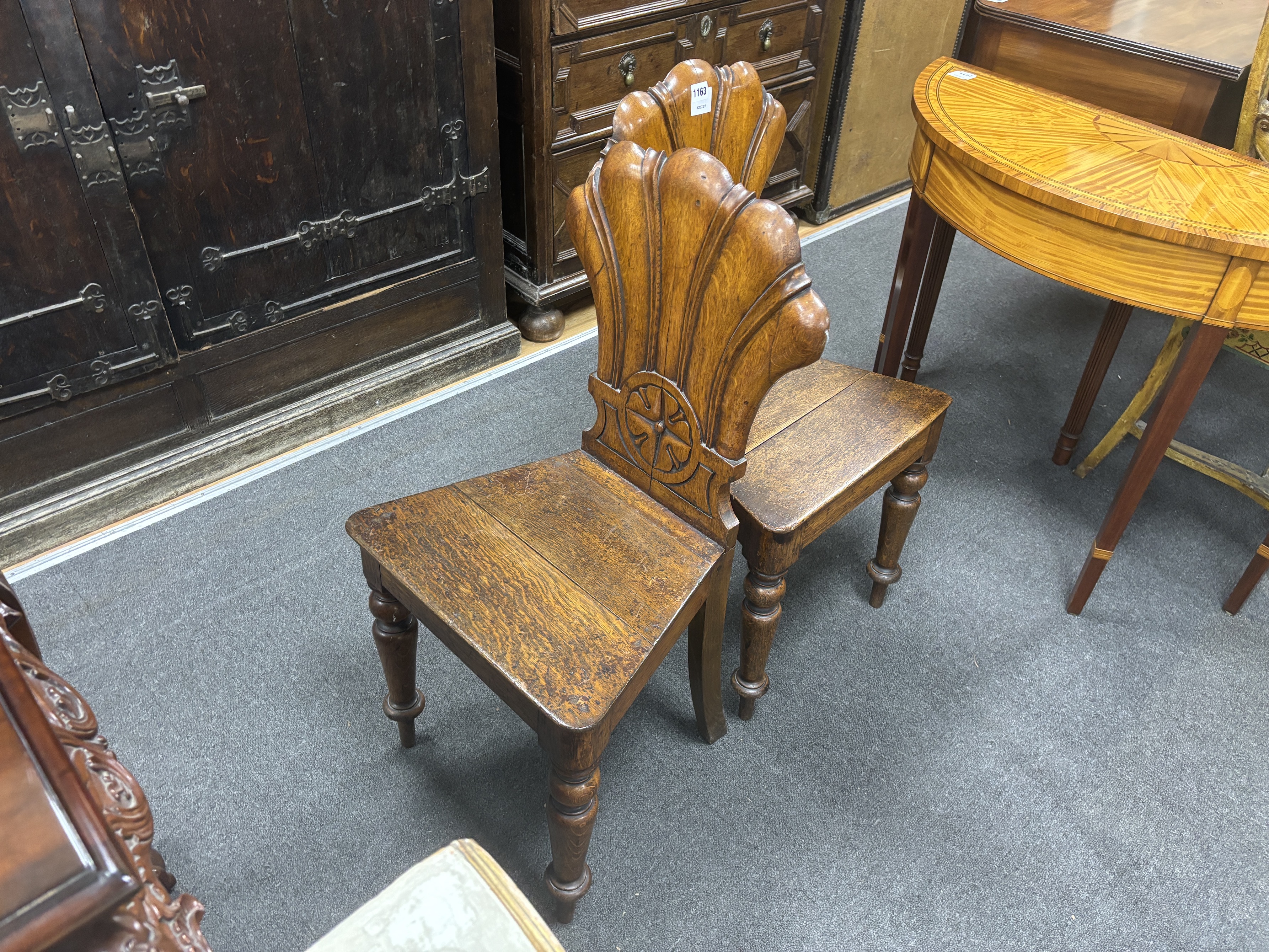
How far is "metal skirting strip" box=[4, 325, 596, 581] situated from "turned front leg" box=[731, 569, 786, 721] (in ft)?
3.75

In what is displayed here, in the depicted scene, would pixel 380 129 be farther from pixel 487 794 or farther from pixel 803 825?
pixel 803 825

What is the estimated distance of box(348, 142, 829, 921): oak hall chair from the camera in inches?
41.4

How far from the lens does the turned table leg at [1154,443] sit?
4.78 ft

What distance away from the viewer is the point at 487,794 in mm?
1479

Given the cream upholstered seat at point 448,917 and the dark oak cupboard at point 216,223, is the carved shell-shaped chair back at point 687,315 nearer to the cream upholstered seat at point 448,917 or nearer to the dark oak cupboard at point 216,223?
the cream upholstered seat at point 448,917

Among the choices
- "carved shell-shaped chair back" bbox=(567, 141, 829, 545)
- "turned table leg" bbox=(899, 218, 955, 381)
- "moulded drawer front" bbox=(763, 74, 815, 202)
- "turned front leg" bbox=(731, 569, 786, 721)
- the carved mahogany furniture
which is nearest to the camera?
the carved mahogany furniture

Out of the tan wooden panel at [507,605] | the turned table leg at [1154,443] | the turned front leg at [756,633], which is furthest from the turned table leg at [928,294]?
the tan wooden panel at [507,605]

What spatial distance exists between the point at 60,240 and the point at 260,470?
64cm

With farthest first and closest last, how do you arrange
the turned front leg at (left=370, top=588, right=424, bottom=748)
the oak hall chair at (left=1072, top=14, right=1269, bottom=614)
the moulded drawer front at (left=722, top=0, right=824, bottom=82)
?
the moulded drawer front at (left=722, top=0, right=824, bottom=82) → the oak hall chair at (left=1072, top=14, right=1269, bottom=614) → the turned front leg at (left=370, top=588, right=424, bottom=748)

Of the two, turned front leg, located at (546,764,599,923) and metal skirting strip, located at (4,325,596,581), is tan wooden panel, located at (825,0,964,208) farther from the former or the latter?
turned front leg, located at (546,764,599,923)

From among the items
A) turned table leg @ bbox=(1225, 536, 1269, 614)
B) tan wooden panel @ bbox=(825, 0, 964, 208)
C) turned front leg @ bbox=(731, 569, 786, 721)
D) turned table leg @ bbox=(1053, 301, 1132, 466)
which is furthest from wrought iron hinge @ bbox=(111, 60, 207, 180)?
turned table leg @ bbox=(1225, 536, 1269, 614)

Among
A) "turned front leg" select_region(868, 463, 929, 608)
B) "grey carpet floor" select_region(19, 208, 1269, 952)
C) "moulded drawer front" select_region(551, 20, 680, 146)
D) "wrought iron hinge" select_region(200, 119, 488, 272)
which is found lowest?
"grey carpet floor" select_region(19, 208, 1269, 952)

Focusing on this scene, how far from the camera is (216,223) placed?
179cm

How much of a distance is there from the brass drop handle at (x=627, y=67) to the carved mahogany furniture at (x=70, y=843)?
1972mm
